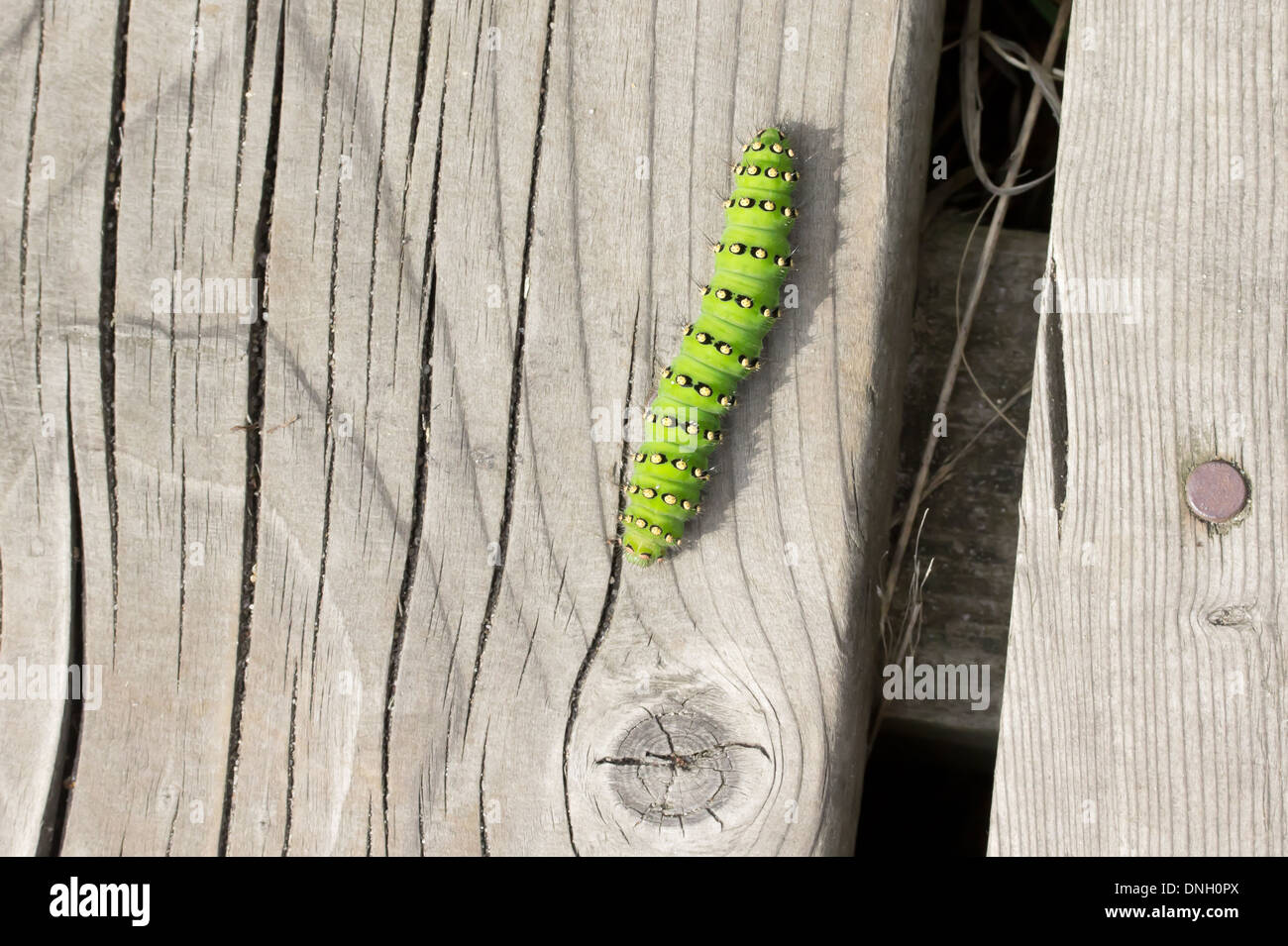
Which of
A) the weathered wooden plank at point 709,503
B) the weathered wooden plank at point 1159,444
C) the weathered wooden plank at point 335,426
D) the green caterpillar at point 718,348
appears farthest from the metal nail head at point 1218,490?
the weathered wooden plank at point 335,426

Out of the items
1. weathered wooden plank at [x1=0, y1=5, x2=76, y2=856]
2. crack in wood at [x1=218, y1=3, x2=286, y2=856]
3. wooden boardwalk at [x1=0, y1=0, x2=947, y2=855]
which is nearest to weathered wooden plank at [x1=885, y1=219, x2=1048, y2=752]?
wooden boardwalk at [x1=0, y1=0, x2=947, y2=855]

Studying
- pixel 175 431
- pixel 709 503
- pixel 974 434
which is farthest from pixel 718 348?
pixel 175 431

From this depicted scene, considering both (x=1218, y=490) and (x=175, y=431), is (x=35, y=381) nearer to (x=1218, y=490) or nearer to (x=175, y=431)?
(x=175, y=431)

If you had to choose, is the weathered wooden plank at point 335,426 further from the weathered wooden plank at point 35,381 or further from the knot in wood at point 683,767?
the knot in wood at point 683,767

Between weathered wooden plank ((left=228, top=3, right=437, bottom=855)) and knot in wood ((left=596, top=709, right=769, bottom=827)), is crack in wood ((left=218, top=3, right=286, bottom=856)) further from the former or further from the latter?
knot in wood ((left=596, top=709, right=769, bottom=827))

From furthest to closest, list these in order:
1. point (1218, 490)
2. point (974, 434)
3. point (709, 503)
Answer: point (974, 434) < point (709, 503) < point (1218, 490)

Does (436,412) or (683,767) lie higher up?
(436,412)
